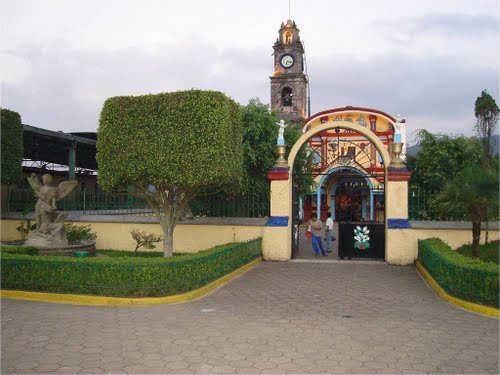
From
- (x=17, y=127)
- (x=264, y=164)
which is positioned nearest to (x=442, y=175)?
(x=264, y=164)

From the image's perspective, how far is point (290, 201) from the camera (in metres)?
15.4

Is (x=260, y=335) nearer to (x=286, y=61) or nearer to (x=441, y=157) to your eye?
(x=441, y=157)

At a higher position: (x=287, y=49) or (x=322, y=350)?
(x=287, y=49)

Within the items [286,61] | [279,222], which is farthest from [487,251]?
[286,61]

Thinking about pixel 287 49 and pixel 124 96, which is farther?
pixel 287 49

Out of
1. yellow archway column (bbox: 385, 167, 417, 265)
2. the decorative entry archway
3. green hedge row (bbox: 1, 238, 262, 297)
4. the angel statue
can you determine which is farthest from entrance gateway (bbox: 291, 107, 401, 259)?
green hedge row (bbox: 1, 238, 262, 297)

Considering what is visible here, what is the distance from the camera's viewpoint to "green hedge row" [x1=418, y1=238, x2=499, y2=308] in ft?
27.3

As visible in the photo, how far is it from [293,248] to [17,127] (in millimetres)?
12355

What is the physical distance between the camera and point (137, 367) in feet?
18.5

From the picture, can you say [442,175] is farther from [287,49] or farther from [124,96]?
[124,96]

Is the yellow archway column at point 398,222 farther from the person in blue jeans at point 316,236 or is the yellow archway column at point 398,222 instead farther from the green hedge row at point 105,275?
the green hedge row at point 105,275

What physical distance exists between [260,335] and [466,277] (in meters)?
4.48

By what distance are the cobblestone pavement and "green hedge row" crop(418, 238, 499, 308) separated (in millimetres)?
415

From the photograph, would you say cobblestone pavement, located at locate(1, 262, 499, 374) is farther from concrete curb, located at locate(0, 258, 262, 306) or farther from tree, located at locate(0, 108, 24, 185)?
tree, located at locate(0, 108, 24, 185)
